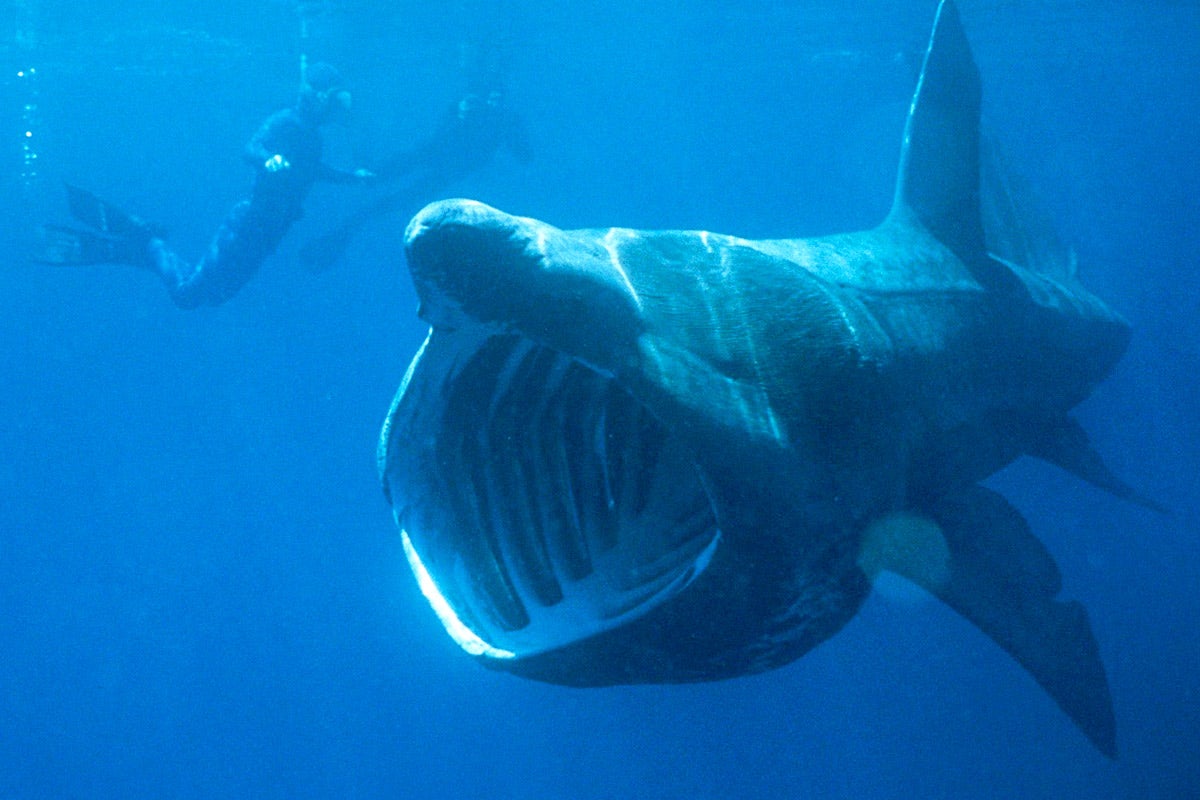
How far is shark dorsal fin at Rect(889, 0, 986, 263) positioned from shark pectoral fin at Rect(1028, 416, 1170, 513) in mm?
1343

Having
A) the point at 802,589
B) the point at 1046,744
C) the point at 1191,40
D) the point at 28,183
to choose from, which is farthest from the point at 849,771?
the point at 28,183

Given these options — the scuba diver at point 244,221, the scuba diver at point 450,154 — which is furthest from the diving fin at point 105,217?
the scuba diver at point 450,154

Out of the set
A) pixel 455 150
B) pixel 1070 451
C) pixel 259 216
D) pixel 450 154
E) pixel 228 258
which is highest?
pixel 1070 451

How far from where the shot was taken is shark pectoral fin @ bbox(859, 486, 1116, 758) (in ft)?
10.7

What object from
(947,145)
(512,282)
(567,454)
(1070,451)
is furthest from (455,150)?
(512,282)

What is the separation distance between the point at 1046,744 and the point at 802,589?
13276mm

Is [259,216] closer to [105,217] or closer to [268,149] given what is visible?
[268,149]

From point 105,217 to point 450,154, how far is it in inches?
293

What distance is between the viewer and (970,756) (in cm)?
1305

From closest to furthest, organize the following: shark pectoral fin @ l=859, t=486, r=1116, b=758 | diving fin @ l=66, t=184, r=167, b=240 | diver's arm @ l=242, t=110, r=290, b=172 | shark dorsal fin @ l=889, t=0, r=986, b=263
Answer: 1. shark pectoral fin @ l=859, t=486, r=1116, b=758
2. shark dorsal fin @ l=889, t=0, r=986, b=263
3. diver's arm @ l=242, t=110, r=290, b=172
4. diving fin @ l=66, t=184, r=167, b=240

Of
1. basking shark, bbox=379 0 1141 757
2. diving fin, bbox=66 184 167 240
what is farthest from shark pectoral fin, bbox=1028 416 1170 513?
diving fin, bbox=66 184 167 240

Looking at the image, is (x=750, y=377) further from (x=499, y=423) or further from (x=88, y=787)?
(x=88, y=787)

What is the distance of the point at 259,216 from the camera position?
1355 centimetres

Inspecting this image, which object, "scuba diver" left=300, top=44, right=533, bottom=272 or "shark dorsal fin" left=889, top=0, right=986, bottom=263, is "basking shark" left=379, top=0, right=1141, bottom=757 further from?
"scuba diver" left=300, top=44, right=533, bottom=272
